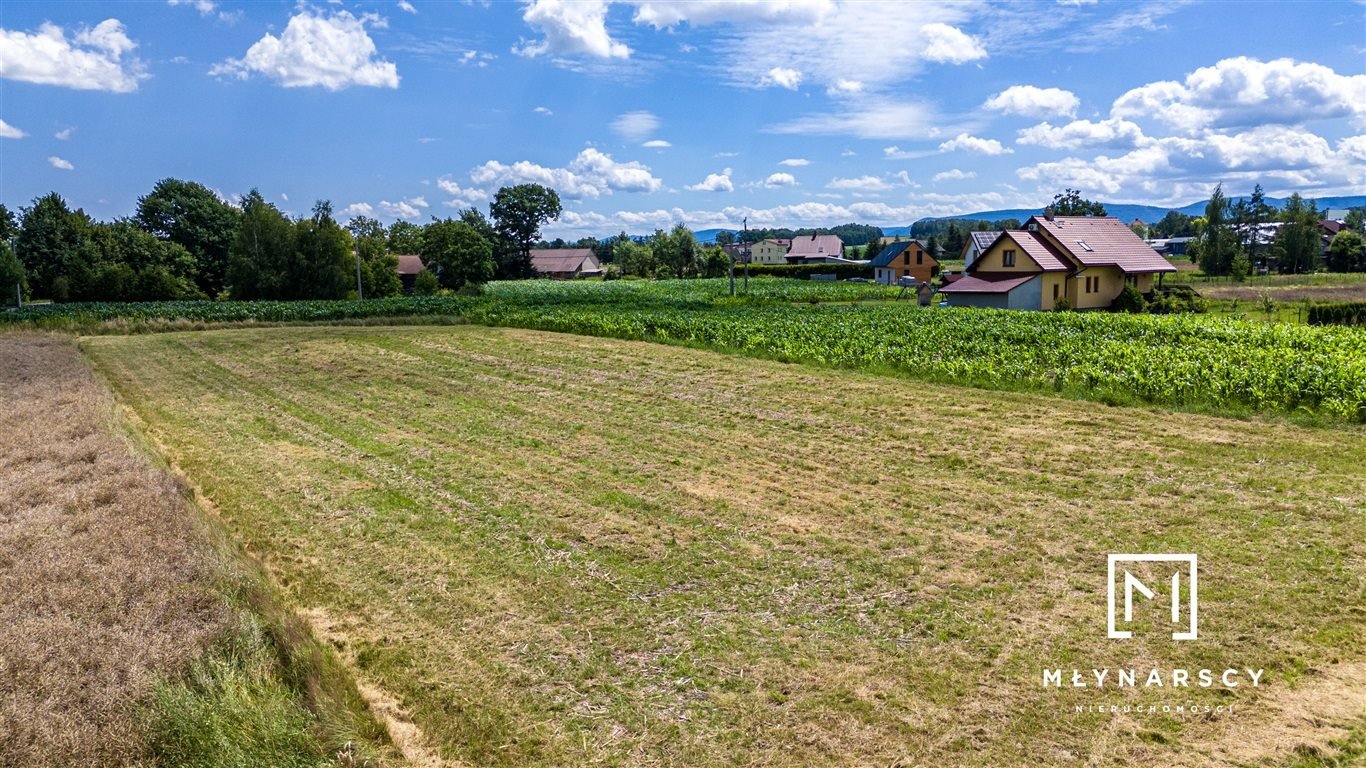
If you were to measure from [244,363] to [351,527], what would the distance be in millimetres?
17560

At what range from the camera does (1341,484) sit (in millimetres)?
9844

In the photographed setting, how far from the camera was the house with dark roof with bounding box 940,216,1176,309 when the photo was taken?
3788 cm

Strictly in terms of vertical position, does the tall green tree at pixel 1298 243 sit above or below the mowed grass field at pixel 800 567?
above

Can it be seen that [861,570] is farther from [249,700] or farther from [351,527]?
[351,527]

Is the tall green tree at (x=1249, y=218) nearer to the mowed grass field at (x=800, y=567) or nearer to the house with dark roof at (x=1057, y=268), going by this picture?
the house with dark roof at (x=1057, y=268)

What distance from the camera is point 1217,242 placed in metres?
67.9

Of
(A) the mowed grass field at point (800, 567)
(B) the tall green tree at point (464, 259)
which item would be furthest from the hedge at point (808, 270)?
(A) the mowed grass field at point (800, 567)

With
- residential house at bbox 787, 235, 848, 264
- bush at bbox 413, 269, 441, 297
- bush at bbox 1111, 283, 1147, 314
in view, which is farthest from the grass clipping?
residential house at bbox 787, 235, 848, 264

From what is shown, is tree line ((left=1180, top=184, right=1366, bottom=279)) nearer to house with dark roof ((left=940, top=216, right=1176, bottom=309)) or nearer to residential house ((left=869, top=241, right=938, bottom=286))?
residential house ((left=869, top=241, right=938, bottom=286))

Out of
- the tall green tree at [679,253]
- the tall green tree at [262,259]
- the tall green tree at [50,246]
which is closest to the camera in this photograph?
the tall green tree at [262,259]

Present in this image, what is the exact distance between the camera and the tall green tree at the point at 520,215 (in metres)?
99.6

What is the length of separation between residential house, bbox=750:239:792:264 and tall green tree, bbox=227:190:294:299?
7715 centimetres

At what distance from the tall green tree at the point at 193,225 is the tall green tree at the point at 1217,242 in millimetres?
87104

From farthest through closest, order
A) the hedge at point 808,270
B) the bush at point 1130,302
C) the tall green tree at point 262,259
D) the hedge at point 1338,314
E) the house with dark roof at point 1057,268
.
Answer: the hedge at point 808,270, the tall green tree at point 262,259, the house with dark roof at point 1057,268, the bush at point 1130,302, the hedge at point 1338,314
